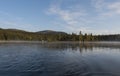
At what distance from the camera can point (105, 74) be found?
1905cm

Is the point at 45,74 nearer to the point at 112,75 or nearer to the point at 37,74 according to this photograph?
the point at 37,74

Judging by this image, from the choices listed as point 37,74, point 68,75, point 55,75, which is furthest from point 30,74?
point 68,75

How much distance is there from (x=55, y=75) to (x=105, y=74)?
5.79 metres

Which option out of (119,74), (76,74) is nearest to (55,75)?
(76,74)

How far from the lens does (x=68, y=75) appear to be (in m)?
18.5

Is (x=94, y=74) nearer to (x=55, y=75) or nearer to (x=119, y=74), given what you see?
(x=119, y=74)

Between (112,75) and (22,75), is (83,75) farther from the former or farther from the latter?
(22,75)

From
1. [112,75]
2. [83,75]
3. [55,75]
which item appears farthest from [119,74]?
[55,75]

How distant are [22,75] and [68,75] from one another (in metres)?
5.14

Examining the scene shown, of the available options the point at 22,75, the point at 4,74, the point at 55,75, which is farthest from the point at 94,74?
the point at 4,74

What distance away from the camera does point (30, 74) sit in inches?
739

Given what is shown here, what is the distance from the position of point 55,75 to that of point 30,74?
2.87m

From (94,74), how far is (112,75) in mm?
1989

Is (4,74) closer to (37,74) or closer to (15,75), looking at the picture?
(15,75)
